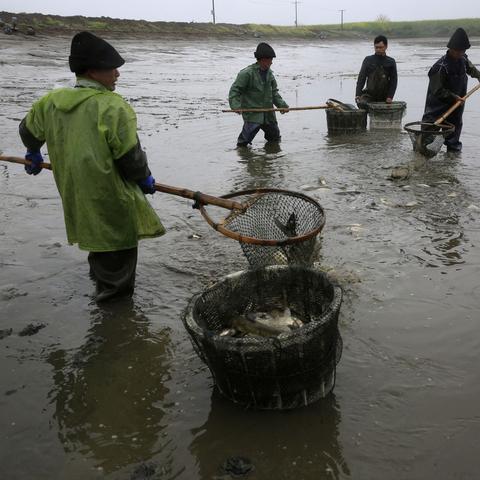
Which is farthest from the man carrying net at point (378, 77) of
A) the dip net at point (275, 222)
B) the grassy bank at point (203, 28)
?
the grassy bank at point (203, 28)

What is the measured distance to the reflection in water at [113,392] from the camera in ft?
9.24

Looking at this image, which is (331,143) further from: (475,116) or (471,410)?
(471,410)

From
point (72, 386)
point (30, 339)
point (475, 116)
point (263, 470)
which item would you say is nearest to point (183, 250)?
point (30, 339)

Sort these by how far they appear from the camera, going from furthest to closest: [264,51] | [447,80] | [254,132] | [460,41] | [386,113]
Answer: [386,113]
[254,132]
[447,80]
[264,51]
[460,41]

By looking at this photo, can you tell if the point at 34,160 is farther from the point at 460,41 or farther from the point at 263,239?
the point at 460,41

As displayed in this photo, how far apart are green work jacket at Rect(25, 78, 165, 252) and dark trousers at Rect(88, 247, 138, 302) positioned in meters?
0.21

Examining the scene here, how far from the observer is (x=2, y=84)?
17016 millimetres

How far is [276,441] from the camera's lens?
2.81 meters

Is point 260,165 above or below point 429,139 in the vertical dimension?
below

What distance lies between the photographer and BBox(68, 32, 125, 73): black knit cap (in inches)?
141

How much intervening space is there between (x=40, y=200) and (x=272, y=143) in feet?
16.3

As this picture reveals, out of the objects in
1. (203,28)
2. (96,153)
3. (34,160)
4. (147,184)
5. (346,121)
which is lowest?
(346,121)

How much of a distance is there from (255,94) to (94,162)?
19.9 ft

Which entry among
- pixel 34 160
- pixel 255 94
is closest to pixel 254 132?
pixel 255 94
